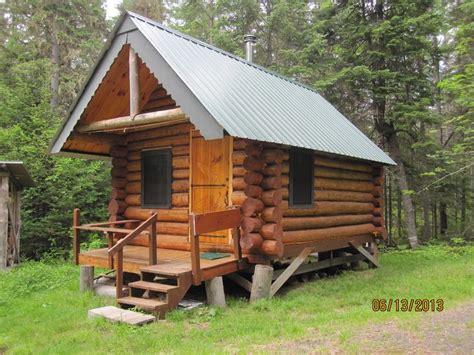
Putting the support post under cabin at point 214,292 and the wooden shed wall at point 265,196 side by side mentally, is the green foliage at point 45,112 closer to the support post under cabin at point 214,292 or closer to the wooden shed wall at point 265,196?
the wooden shed wall at point 265,196

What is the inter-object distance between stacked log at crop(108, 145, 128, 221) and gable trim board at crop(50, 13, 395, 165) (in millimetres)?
1684

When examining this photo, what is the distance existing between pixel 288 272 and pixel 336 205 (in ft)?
8.98

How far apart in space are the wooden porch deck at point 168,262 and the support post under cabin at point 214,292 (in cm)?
11

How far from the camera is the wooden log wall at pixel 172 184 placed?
9094 mm

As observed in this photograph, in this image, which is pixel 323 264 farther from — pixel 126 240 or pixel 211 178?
pixel 126 240

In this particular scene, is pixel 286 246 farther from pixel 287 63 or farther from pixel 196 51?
pixel 287 63

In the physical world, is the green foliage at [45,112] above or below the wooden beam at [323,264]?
above

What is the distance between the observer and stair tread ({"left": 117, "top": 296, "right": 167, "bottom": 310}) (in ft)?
20.5

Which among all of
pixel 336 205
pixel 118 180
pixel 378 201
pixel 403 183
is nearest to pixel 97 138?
pixel 118 180

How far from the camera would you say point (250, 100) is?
8219 mm

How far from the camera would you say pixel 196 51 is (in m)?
8.71

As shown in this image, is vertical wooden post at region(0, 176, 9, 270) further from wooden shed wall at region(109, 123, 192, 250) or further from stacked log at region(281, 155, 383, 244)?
stacked log at region(281, 155, 383, 244)

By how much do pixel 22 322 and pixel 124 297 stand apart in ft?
5.14

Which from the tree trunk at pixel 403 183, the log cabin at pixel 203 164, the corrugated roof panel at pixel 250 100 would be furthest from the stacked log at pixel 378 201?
the tree trunk at pixel 403 183
